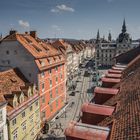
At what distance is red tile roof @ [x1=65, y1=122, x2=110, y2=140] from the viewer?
10.4 meters

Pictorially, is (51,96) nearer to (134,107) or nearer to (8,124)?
(8,124)

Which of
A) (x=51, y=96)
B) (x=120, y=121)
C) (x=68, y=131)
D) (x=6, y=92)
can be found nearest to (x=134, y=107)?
(x=120, y=121)

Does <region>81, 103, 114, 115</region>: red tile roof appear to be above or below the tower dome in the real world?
below

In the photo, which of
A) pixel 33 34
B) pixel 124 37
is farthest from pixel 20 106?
pixel 124 37

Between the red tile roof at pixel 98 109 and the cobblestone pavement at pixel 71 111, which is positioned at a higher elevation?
the red tile roof at pixel 98 109

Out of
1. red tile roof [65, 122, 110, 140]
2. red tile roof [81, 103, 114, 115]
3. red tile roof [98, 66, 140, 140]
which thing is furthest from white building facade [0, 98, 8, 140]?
red tile roof [65, 122, 110, 140]

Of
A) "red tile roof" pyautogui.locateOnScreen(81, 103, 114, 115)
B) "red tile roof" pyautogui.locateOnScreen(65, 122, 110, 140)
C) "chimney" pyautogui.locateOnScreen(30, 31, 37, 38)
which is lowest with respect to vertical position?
"red tile roof" pyautogui.locateOnScreen(65, 122, 110, 140)

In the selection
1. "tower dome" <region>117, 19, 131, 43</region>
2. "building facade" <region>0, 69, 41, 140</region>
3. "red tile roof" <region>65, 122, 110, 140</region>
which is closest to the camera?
"red tile roof" <region>65, 122, 110, 140</region>

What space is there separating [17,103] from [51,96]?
568 inches

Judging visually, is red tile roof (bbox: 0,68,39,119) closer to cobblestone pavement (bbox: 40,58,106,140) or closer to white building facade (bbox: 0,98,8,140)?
white building facade (bbox: 0,98,8,140)

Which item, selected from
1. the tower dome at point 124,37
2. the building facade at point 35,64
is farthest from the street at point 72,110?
the tower dome at point 124,37

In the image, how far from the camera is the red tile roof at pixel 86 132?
10.4 m

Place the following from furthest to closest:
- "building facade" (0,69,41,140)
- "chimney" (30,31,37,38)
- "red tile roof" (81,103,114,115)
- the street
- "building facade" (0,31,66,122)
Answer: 1. "chimney" (30,31,37,38)
2. the street
3. "building facade" (0,31,66,122)
4. "building facade" (0,69,41,140)
5. "red tile roof" (81,103,114,115)

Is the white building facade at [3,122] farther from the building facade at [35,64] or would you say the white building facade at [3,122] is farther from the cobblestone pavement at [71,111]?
the cobblestone pavement at [71,111]
